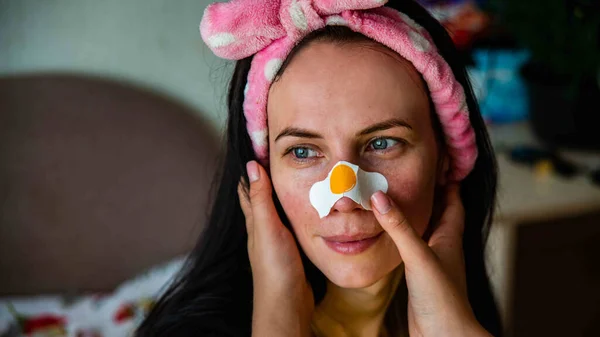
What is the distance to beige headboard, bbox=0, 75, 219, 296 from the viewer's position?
1687 mm

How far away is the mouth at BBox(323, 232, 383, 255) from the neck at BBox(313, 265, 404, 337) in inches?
5.4

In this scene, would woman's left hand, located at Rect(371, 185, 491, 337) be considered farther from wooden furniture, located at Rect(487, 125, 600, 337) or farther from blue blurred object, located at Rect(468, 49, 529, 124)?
blue blurred object, located at Rect(468, 49, 529, 124)

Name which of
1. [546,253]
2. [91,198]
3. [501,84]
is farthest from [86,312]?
[501,84]

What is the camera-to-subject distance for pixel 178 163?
1.85 m

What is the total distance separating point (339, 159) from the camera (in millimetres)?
942

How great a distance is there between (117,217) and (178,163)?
21cm

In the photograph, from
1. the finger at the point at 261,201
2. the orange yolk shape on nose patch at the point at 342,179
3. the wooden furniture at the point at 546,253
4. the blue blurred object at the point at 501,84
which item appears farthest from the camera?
the blue blurred object at the point at 501,84

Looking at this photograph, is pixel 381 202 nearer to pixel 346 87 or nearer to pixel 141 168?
pixel 346 87

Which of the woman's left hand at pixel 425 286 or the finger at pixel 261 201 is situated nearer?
the woman's left hand at pixel 425 286

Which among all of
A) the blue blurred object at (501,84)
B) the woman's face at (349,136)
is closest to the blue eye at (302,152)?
the woman's face at (349,136)

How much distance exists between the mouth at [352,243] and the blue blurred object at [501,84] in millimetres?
1312

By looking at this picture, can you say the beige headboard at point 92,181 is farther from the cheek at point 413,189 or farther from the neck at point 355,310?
the cheek at point 413,189

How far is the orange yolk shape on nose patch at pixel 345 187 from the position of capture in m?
0.92

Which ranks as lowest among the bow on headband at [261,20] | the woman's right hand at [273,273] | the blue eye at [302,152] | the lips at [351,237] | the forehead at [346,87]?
the woman's right hand at [273,273]
